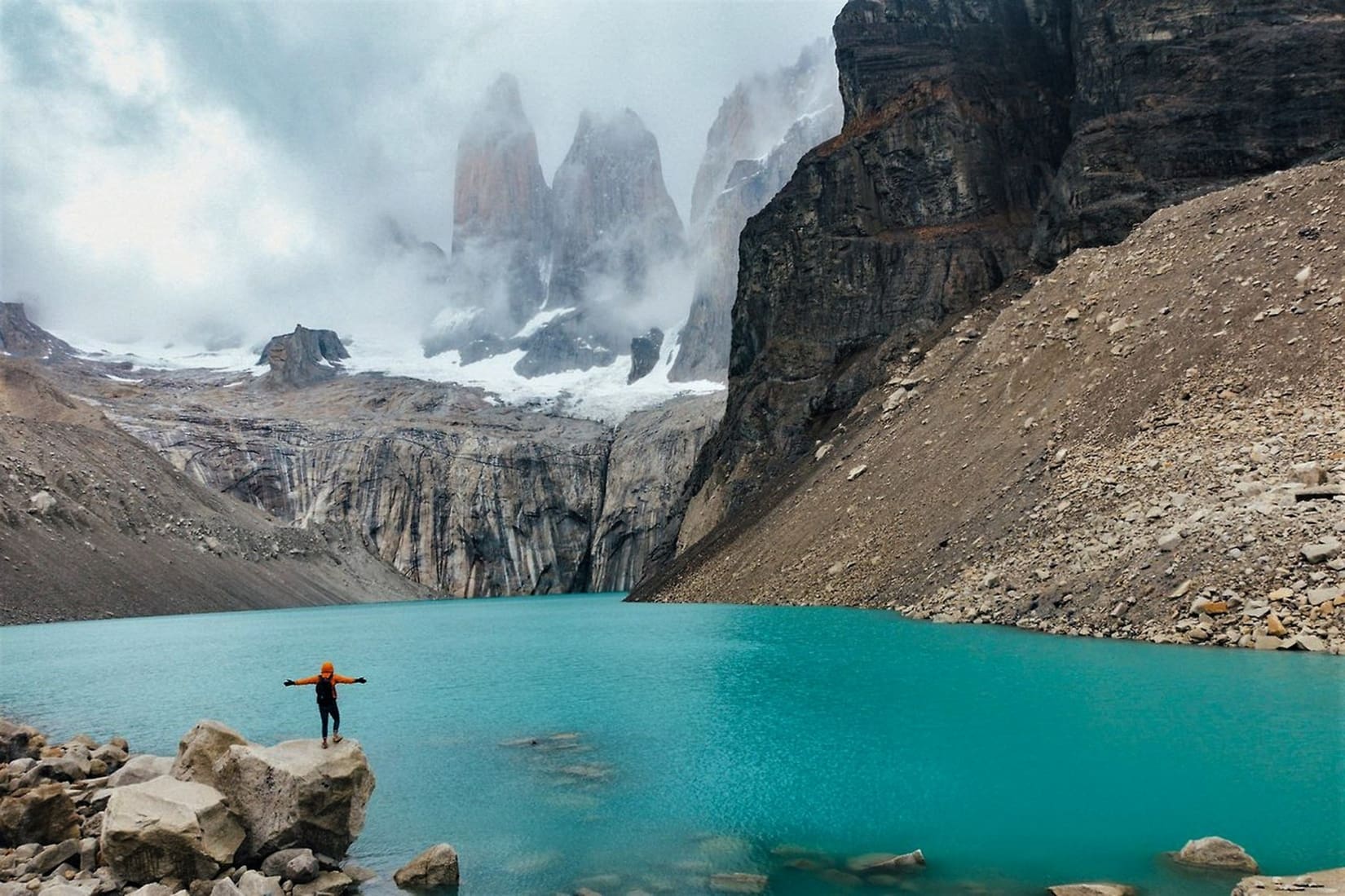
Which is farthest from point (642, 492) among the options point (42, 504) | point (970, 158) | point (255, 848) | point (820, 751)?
point (255, 848)

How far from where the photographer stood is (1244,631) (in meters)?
19.6

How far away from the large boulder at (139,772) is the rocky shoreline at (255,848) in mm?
112

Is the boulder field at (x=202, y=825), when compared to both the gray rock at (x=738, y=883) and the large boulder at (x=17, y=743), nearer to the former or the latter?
the gray rock at (x=738, y=883)

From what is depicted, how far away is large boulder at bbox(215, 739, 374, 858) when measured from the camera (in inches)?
407

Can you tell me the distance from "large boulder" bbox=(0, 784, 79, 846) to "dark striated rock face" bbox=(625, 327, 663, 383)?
486ft

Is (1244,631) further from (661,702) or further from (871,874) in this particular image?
(871,874)

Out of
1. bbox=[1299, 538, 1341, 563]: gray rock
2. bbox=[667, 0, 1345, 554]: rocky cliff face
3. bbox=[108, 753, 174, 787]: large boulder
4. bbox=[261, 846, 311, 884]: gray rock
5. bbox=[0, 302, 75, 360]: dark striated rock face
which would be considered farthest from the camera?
bbox=[0, 302, 75, 360]: dark striated rock face

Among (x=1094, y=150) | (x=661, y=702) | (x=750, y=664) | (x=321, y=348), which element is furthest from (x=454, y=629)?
(x=321, y=348)

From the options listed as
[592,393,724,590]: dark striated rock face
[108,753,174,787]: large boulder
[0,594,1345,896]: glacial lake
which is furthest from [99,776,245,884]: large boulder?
[592,393,724,590]: dark striated rock face

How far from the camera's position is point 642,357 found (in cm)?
16012

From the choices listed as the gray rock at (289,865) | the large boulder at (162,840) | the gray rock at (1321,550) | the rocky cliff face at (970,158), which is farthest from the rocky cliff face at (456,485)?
the large boulder at (162,840)

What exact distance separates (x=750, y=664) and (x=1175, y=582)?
10.5 m

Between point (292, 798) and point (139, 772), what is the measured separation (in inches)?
125

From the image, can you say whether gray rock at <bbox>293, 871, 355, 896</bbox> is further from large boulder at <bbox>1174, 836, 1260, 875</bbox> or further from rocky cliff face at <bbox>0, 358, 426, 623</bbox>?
rocky cliff face at <bbox>0, 358, 426, 623</bbox>
